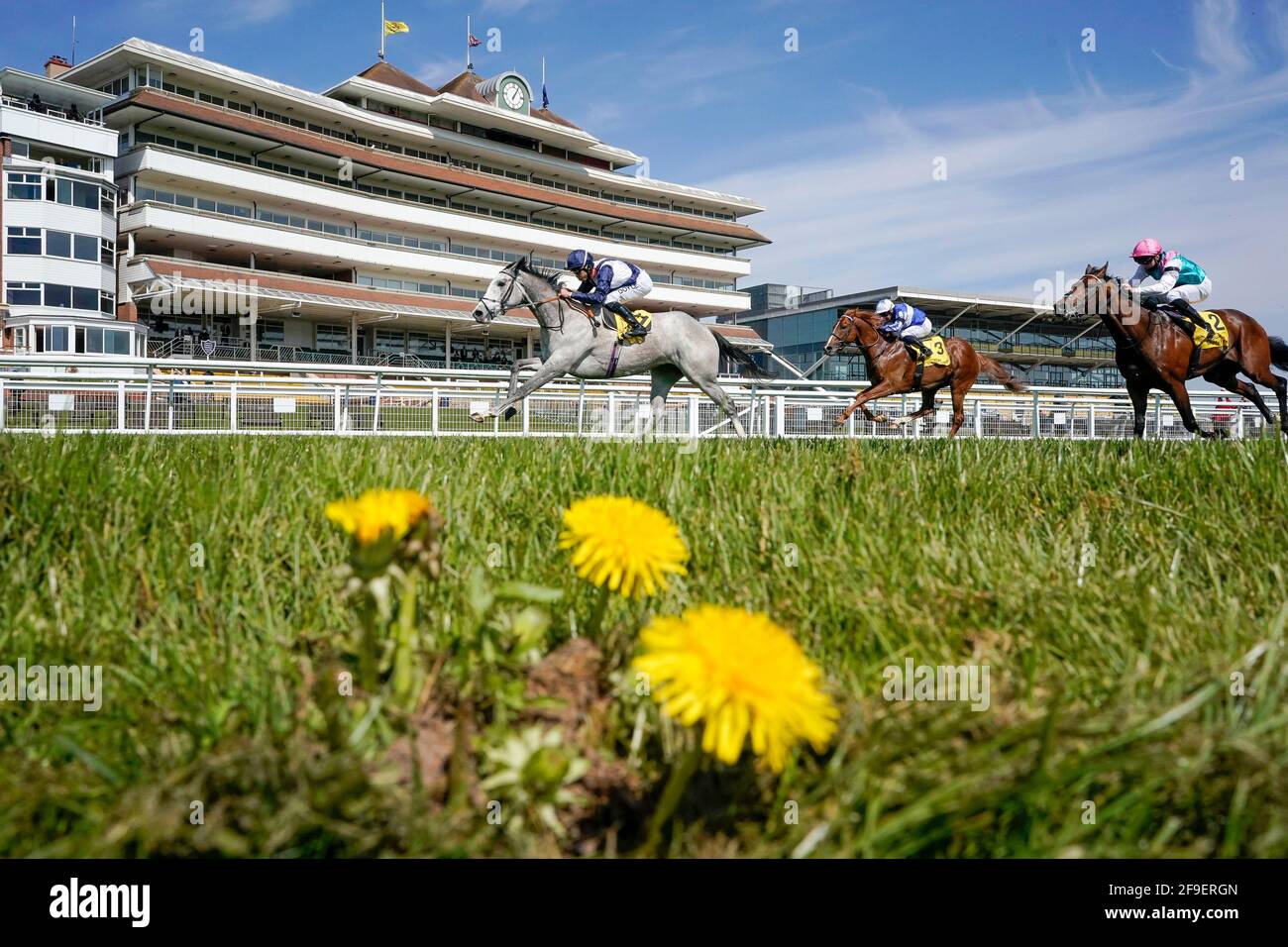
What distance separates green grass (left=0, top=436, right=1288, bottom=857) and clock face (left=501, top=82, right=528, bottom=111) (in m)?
75.5

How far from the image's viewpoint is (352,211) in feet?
190

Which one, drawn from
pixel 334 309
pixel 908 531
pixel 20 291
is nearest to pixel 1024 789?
pixel 908 531

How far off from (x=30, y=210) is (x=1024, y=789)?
5500 centimetres

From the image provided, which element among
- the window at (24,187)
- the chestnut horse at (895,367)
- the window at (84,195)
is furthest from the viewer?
the window at (84,195)

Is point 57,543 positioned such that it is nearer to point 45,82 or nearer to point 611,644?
point 611,644

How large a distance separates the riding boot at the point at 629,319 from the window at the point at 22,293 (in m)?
42.7

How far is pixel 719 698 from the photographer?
3.33 feet

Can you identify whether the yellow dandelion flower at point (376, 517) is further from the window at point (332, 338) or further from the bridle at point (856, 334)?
the window at point (332, 338)

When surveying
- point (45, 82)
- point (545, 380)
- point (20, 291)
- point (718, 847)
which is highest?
point (45, 82)

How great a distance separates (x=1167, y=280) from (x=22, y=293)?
50.3 meters

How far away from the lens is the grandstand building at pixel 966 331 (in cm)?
6875

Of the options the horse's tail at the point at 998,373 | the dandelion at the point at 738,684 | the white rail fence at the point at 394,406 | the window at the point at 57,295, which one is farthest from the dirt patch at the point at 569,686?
the window at the point at 57,295

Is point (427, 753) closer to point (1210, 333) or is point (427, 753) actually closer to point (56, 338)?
point (1210, 333)

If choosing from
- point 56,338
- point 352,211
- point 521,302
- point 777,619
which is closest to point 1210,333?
point 521,302
